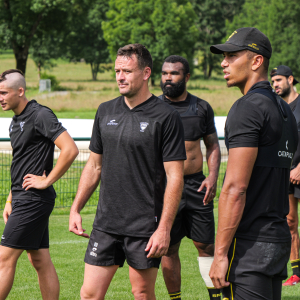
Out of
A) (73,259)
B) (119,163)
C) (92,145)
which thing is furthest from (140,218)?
(73,259)

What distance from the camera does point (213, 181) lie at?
16.7 ft

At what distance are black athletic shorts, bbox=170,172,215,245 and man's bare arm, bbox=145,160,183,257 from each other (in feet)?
5.09

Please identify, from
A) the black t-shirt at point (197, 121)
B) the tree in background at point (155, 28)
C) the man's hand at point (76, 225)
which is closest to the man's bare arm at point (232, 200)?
the man's hand at point (76, 225)

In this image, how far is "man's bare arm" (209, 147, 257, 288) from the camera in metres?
2.70

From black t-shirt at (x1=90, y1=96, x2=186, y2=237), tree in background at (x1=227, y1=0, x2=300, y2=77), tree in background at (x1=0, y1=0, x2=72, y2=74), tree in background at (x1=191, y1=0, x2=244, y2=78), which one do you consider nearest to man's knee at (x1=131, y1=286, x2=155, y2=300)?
black t-shirt at (x1=90, y1=96, x2=186, y2=237)

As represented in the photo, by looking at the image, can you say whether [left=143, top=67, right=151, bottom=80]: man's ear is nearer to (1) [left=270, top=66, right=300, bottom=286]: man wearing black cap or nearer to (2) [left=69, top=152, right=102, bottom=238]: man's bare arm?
(2) [left=69, top=152, right=102, bottom=238]: man's bare arm

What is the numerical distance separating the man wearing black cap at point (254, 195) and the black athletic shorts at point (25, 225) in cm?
207

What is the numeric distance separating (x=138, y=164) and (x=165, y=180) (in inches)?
12.3

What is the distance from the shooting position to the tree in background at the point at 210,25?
88375 millimetres

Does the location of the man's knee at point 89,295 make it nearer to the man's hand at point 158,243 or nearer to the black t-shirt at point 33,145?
the man's hand at point 158,243

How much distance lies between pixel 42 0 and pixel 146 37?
27.6 m

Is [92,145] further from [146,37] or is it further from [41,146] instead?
[146,37]

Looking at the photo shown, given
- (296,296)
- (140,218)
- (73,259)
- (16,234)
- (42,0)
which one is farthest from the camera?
(42,0)

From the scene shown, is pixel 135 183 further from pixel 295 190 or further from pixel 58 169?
pixel 295 190
